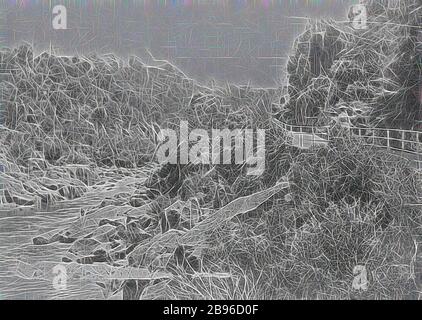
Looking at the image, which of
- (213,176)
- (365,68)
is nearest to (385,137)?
(365,68)

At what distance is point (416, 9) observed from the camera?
3.68 m

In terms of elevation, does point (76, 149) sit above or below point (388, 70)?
below

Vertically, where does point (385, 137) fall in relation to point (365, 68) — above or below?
below

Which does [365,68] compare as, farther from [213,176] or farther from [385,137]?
[213,176]

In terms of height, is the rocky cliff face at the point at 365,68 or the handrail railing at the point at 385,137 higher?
the rocky cliff face at the point at 365,68

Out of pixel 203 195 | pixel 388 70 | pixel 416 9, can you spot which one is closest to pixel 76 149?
pixel 203 195

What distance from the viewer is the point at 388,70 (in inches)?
145

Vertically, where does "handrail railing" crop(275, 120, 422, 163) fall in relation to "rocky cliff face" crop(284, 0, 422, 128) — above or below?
below

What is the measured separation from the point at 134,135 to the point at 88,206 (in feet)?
2.13

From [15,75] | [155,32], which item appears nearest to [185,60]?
[155,32]

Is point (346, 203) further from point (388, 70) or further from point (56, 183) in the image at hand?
point (56, 183)

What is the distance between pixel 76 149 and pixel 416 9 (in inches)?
110

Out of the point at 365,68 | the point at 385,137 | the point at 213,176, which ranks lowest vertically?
the point at 213,176
